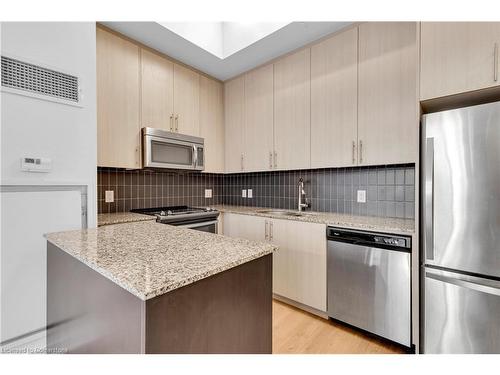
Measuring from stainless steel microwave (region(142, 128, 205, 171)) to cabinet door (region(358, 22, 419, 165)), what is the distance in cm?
167

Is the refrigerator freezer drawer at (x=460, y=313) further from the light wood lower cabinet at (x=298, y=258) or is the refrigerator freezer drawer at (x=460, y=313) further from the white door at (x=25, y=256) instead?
the white door at (x=25, y=256)

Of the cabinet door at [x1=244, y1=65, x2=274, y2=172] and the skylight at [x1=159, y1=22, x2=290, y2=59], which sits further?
the cabinet door at [x1=244, y1=65, x2=274, y2=172]

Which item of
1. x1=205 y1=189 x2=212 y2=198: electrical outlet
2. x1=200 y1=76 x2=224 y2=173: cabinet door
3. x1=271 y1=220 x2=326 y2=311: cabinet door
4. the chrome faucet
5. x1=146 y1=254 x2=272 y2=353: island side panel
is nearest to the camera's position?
x1=146 y1=254 x2=272 y2=353: island side panel

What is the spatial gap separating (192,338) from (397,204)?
2.03 metres

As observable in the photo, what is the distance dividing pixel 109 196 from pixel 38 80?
1315 mm

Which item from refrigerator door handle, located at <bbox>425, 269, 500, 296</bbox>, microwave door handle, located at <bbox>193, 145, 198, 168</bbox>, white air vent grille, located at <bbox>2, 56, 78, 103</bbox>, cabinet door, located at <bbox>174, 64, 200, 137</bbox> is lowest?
refrigerator door handle, located at <bbox>425, 269, 500, 296</bbox>

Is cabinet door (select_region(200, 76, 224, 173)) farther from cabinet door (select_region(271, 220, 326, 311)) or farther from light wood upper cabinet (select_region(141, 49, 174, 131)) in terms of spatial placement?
cabinet door (select_region(271, 220, 326, 311))

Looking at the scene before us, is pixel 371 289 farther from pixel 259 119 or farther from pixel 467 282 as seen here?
pixel 259 119

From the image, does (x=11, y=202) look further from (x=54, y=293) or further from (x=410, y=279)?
(x=410, y=279)

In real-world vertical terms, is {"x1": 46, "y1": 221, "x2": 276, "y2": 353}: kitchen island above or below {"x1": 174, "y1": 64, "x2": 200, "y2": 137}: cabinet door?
below

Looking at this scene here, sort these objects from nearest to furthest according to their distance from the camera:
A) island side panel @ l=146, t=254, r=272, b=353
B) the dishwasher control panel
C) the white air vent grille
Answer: island side panel @ l=146, t=254, r=272, b=353
the white air vent grille
the dishwasher control panel

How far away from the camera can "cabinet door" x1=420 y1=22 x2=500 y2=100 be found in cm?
127

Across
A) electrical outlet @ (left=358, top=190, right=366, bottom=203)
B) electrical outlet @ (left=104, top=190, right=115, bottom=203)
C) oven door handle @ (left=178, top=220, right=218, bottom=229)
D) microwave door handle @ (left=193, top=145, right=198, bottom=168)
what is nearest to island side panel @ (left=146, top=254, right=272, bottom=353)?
oven door handle @ (left=178, top=220, right=218, bottom=229)

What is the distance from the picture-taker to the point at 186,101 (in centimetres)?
270
